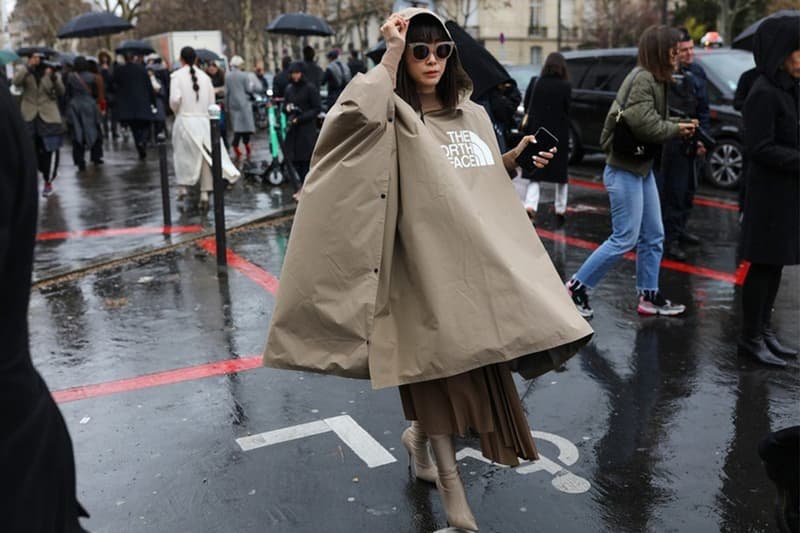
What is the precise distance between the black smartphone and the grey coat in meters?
12.3

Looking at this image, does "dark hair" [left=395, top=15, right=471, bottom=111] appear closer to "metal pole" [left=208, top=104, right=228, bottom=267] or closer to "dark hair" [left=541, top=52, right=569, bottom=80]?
"metal pole" [left=208, top=104, right=228, bottom=267]

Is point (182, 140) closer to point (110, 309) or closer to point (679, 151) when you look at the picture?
point (110, 309)

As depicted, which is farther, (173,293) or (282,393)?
(173,293)

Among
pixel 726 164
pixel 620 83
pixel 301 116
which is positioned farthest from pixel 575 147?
pixel 301 116

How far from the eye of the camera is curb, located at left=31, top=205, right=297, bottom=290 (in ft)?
23.8

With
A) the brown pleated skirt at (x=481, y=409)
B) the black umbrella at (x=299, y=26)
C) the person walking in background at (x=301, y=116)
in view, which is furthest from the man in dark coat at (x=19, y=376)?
the black umbrella at (x=299, y=26)

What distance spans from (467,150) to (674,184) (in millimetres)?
4877

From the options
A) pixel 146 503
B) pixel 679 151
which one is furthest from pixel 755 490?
pixel 679 151

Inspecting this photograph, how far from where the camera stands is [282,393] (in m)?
4.61

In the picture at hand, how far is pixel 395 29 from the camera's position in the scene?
3.05 meters

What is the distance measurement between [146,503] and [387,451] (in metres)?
1.07

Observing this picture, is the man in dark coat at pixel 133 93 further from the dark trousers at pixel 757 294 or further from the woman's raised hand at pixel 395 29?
the woman's raised hand at pixel 395 29

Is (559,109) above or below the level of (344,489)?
above

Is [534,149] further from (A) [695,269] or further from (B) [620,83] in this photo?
(B) [620,83]
